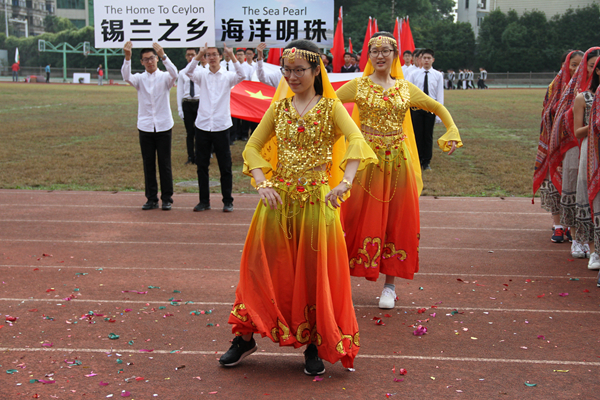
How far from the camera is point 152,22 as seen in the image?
780 centimetres

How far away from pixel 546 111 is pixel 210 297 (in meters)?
4.47

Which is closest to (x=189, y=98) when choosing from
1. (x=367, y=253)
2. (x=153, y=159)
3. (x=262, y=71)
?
(x=153, y=159)

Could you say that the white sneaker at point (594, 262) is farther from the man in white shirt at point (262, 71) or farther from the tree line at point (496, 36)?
the tree line at point (496, 36)

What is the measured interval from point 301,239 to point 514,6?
72641 mm

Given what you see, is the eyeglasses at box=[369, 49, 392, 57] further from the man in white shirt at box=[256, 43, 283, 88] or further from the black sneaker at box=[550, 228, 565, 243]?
the black sneaker at box=[550, 228, 565, 243]

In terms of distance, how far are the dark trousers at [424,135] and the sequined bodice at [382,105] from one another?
7.45 m

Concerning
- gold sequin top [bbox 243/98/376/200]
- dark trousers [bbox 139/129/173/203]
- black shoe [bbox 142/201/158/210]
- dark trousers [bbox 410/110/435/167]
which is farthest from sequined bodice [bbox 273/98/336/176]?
dark trousers [bbox 410/110/435/167]

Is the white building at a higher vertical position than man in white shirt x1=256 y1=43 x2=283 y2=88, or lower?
higher

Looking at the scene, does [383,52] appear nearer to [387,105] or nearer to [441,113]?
[387,105]

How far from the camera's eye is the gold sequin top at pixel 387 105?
508 cm

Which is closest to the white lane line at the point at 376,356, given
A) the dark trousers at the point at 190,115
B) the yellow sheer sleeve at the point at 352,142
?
the yellow sheer sleeve at the point at 352,142

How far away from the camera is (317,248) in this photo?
3863 mm

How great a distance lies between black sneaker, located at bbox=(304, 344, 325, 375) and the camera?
3.92 m

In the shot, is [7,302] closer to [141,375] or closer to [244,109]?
[141,375]
